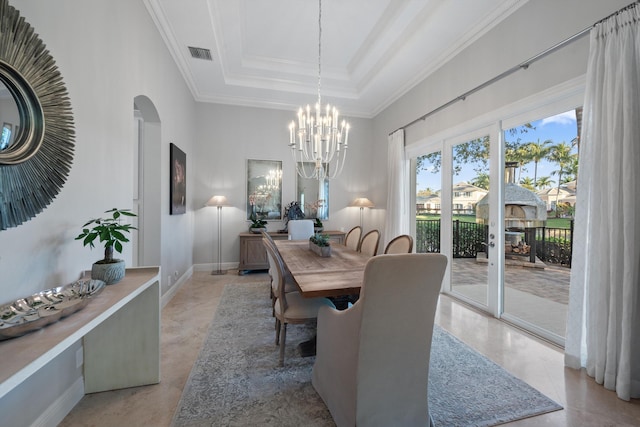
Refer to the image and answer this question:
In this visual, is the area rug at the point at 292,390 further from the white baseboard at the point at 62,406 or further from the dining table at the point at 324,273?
the white baseboard at the point at 62,406

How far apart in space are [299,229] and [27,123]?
336 cm

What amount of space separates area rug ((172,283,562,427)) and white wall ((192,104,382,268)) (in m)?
2.94

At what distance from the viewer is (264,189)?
5383 mm

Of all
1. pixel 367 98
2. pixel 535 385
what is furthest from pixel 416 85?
pixel 535 385

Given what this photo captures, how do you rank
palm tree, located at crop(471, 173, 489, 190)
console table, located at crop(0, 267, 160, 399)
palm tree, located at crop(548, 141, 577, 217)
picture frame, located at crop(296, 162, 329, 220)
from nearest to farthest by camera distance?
console table, located at crop(0, 267, 160, 399)
palm tree, located at crop(548, 141, 577, 217)
palm tree, located at crop(471, 173, 489, 190)
picture frame, located at crop(296, 162, 329, 220)

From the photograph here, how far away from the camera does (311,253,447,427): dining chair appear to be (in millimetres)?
1235

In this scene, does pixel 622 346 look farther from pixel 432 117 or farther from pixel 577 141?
pixel 432 117

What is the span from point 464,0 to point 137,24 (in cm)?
324

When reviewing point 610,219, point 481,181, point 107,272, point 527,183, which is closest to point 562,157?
point 527,183

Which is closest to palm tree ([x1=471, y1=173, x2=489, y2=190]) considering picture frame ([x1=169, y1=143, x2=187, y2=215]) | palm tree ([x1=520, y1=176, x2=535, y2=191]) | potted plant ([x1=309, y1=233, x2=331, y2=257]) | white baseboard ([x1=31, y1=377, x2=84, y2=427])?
palm tree ([x1=520, y1=176, x2=535, y2=191])

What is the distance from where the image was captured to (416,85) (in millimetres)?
4223

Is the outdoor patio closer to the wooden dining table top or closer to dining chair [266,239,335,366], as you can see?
the wooden dining table top

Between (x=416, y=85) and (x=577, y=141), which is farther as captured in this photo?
(x=416, y=85)

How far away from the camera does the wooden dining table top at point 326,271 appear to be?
65.7 inches
